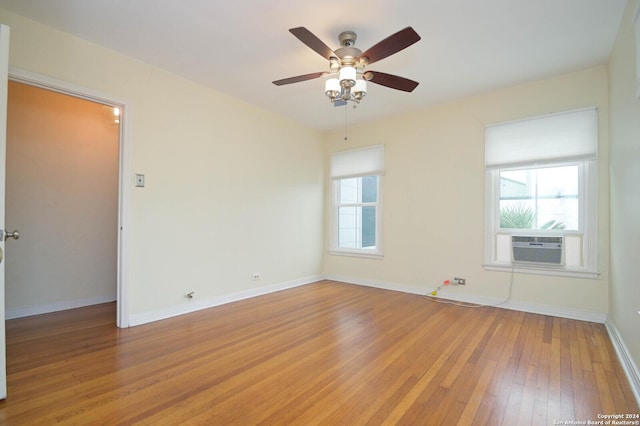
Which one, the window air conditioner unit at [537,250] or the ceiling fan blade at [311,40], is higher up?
the ceiling fan blade at [311,40]

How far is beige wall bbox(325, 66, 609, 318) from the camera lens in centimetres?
330

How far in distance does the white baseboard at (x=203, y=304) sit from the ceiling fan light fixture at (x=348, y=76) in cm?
301

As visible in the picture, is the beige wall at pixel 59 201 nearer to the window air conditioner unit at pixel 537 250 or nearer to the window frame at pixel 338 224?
the window frame at pixel 338 224

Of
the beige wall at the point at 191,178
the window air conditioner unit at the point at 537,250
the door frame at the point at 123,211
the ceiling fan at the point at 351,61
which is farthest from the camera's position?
the window air conditioner unit at the point at 537,250

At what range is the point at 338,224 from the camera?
5527 millimetres

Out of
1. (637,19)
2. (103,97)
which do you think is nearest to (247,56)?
(103,97)

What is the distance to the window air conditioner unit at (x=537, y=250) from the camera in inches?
134

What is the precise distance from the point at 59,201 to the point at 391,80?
4.06 metres

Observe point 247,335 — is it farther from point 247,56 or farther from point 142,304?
point 247,56

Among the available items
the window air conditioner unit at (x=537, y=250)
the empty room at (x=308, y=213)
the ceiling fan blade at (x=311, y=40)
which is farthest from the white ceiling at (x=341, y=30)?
the window air conditioner unit at (x=537, y=250)

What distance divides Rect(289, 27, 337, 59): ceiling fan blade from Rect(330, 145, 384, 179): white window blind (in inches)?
105

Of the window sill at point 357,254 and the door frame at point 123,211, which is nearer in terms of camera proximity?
the door frame at point 123,211

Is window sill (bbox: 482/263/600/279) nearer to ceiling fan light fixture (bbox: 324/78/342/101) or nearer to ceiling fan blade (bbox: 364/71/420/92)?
ceiling fan blade (bbox: 364/71/420/92)

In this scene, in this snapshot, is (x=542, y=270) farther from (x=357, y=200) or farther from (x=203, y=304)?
(x=203, y=304)
